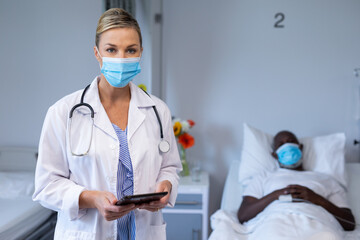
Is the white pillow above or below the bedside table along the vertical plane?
above

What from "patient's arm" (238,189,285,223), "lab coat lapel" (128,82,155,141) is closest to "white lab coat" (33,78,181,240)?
"lab coat lapel" (128,82,155,141)

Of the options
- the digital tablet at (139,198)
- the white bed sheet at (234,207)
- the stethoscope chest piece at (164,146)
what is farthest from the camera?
the white bed sheet at (234,207)

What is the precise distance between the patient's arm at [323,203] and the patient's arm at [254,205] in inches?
2.9

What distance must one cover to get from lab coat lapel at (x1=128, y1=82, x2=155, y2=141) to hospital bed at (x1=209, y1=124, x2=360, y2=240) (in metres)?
0.95

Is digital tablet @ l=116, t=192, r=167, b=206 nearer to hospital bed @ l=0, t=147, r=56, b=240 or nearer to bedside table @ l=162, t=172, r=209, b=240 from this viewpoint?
hospital bed @ l=0, t=147, r=56, b=240

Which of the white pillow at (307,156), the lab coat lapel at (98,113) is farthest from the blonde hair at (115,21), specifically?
the white pillow at (307,156)

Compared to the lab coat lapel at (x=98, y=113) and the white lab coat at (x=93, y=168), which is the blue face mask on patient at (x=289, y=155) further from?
the lab coat lapel at (x=98, y=113)

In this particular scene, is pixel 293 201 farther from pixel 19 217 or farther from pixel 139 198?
pixel 19 217

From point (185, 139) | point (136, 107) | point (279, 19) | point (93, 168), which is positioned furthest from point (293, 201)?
point (279, 19)

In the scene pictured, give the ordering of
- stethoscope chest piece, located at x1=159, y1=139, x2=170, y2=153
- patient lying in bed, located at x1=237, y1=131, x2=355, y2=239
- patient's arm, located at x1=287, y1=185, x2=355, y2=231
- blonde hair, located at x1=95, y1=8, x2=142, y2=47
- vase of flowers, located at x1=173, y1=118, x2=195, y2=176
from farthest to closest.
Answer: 1. vase of flowers, located at x1=173, y1=118, x2=195, y2=176
2. patient's arm, located at x1=287, y1=185, x2=355, y2=231
3. patient lying in bed, located at x1=237, y1=131, x2=355, y2=239
4. stethoscope chest piece, located at x1=159, y1=139, x2=170, y2=153
5. blonde hair, located at x1=95, y1=8, x2=142, y2=47

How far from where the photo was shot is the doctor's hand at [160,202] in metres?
1.13

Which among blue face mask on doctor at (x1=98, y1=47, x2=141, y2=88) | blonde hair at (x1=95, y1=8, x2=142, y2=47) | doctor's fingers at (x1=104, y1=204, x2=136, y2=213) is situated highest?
blonde hair at (x1=95, y1=8, x2=142, y2=47)

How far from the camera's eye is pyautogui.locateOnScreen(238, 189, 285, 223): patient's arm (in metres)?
2.16

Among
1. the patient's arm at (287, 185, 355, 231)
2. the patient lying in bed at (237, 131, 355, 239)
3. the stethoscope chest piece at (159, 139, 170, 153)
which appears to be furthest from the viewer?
the patient's arm at (287, 185, 355, 231)
